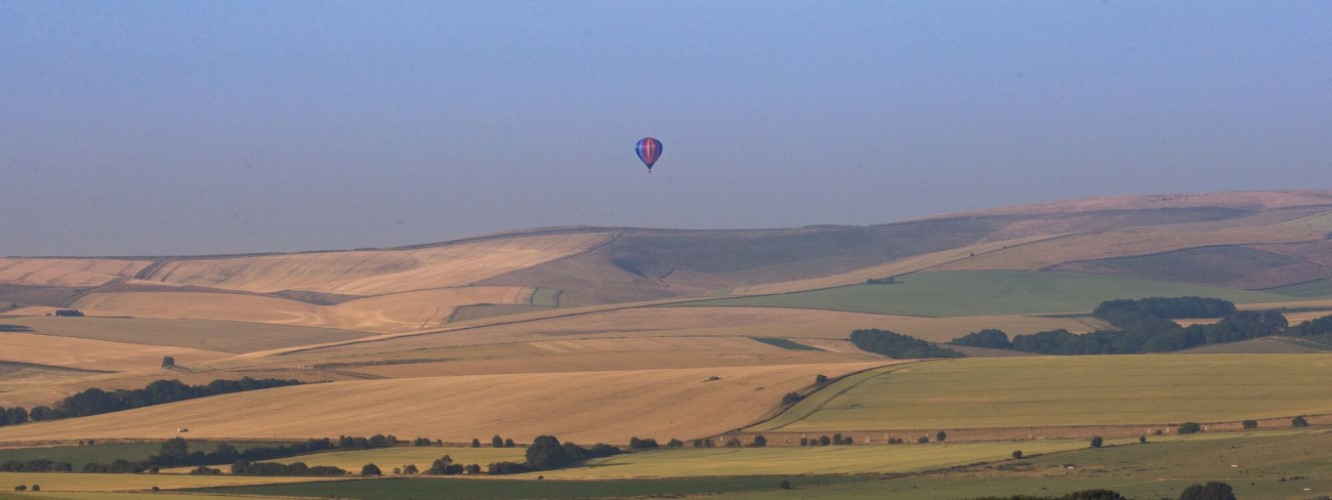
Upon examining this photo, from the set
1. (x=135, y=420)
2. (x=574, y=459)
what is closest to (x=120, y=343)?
(x=135, y=420)

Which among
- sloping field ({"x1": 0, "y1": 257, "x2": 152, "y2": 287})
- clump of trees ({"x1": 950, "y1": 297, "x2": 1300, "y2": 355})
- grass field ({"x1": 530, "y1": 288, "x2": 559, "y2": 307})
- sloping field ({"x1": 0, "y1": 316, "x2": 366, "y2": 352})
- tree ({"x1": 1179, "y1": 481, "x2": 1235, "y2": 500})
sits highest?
sloping field ({"x1": 0, "y1": 257, "x2": 152, "y2": 287})

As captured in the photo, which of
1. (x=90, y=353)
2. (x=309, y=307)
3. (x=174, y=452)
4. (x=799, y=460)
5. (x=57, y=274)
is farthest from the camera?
(x=57, y=274)

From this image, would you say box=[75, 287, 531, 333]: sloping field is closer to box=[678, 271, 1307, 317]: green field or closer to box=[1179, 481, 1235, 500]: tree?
box=[678, 271, 1307, 317]: green field

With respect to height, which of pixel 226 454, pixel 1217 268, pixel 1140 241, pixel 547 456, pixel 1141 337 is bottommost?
pixel 547 456

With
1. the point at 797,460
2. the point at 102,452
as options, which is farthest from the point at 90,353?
the point at 797,460

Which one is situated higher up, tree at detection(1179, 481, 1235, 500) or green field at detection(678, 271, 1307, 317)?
green field at detection(678, 271, 1307, 317)

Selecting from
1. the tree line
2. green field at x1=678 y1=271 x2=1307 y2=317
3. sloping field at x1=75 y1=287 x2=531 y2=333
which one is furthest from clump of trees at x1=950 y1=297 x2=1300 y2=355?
sloping field at x1=75 y1=287 x2=531 y2=333

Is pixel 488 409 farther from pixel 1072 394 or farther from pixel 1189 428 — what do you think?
pixel 1189 428
